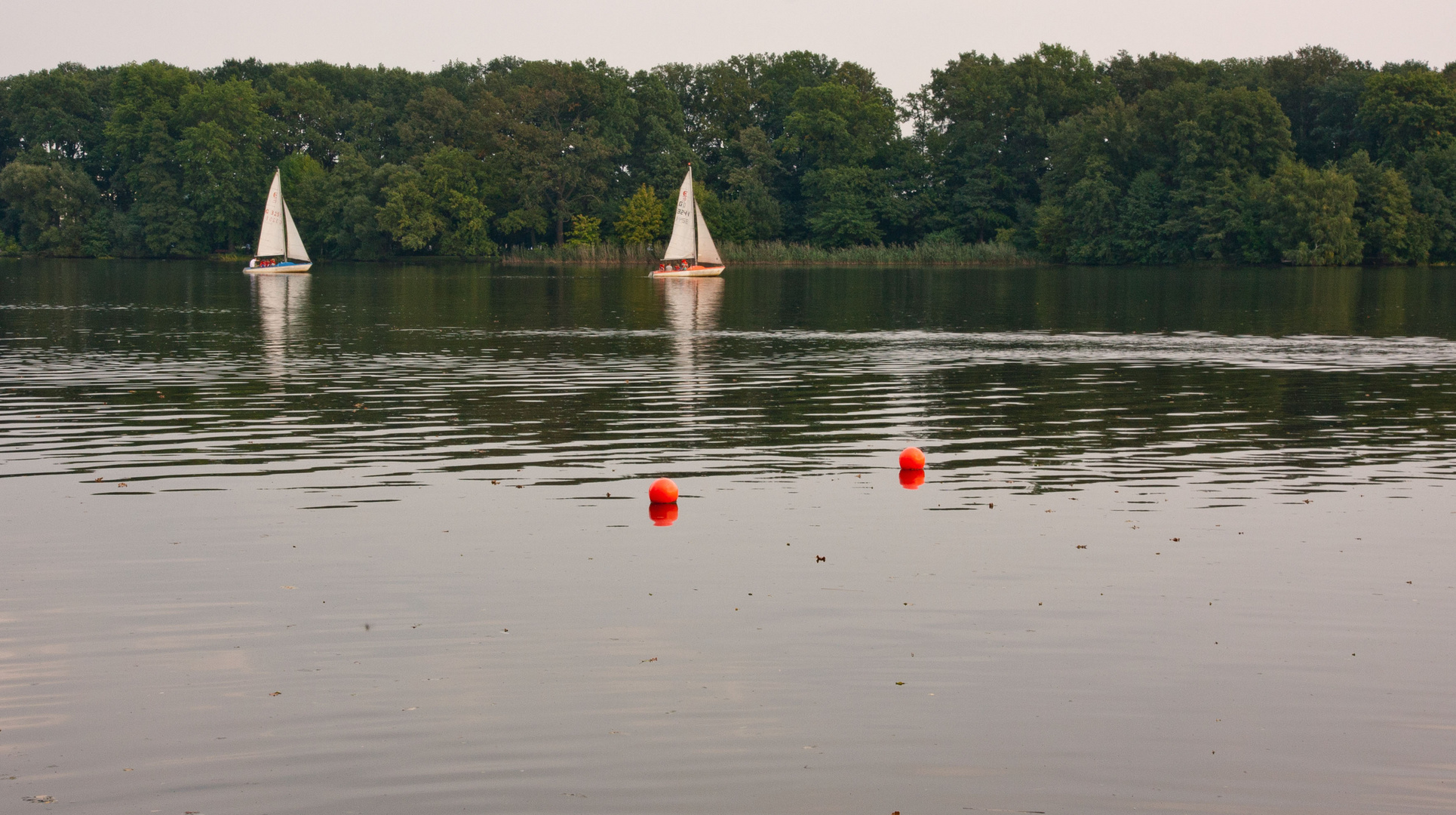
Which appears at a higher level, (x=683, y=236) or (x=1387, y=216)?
(x=1387, y=216)

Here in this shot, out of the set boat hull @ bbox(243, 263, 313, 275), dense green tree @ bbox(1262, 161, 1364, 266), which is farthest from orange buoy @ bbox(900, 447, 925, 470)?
dense green tree @ bbox(1262, 161, 1364, 266)

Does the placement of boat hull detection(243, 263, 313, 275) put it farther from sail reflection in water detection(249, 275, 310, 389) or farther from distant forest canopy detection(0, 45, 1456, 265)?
distant forest canopy detection(0, 45, 1456, 265)

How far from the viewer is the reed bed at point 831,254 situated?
123562mm

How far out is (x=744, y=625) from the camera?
Answer: 34.5 ft

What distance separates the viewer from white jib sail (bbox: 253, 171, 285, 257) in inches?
3775

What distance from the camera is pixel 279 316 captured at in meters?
50.0

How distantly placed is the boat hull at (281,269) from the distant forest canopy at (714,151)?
105 ft

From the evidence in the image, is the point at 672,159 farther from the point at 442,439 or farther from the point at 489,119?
the point at 442,439

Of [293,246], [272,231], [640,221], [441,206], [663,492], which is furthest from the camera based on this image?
[441,206]

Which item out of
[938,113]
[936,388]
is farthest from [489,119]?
[936,388]

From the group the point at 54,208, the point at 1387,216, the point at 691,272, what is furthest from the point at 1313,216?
the point at 54,208

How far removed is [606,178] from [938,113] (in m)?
35.6

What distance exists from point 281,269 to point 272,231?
12.6ft

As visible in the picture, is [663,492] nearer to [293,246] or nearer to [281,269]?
[281,269]
